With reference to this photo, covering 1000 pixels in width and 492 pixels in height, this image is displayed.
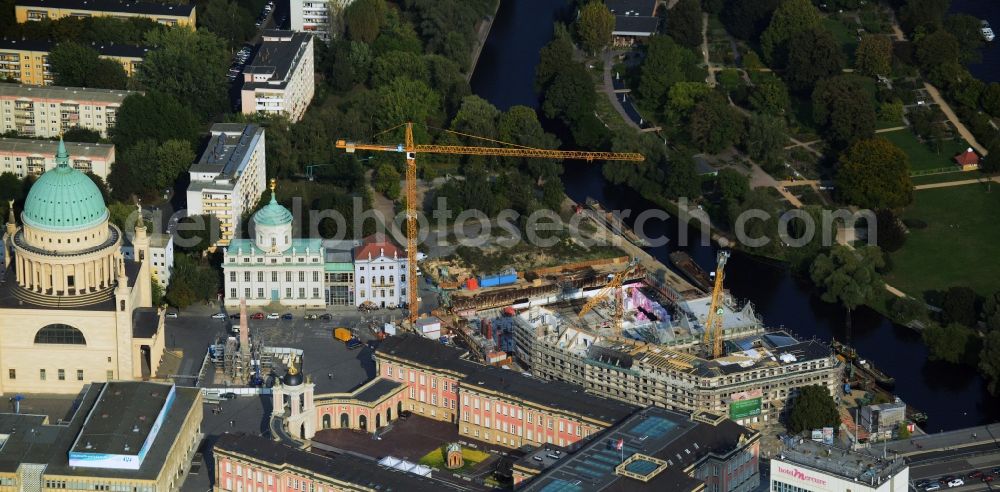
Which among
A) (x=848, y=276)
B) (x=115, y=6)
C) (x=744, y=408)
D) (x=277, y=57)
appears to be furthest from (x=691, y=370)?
(x=115, y=6)

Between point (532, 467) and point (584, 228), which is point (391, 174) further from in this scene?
point (532, 467)

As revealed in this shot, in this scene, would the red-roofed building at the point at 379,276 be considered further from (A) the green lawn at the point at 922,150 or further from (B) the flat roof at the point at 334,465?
(A) the green lawn at the point at 922,150

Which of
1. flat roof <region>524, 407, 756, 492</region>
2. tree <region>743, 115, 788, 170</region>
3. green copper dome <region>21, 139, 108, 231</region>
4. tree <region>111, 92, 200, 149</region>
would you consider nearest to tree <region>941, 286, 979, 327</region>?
flat roof <region>524, 407, 756, 492</region>

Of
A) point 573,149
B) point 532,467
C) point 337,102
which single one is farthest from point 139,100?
point 532,467

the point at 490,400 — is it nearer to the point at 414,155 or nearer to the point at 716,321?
the point at 716,321

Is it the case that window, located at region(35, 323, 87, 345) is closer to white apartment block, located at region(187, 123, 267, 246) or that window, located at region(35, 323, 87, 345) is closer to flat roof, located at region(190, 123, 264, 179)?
white apartment block, located at region(187, 123, 267, 246)

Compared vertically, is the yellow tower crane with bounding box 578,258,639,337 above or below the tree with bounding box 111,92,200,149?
below

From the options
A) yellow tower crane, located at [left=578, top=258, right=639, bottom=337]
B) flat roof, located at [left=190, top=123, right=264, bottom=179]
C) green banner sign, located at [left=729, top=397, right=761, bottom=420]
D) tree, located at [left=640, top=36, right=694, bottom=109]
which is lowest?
green banner sign, located at [left=729, top=397, right=761, bottom=420]
